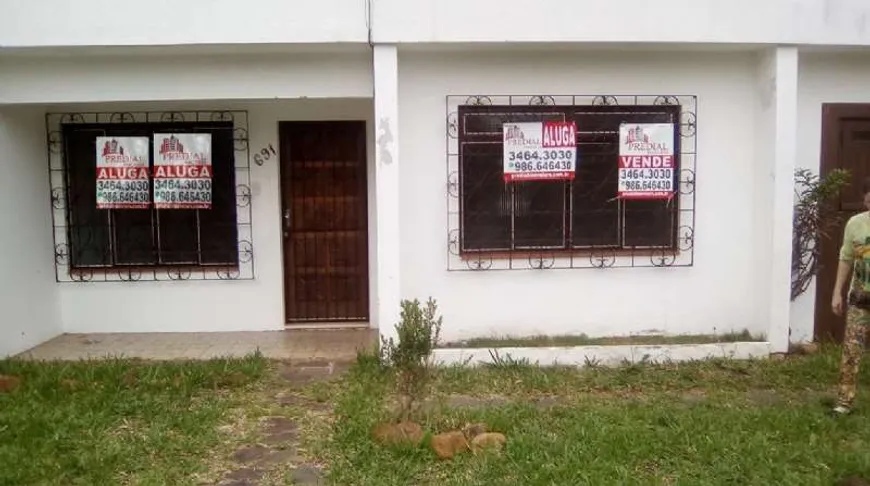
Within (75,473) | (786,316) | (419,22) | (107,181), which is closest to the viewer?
(75,473)

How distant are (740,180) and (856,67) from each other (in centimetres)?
142

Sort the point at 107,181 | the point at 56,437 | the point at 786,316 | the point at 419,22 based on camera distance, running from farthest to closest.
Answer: the point at 107,181 < the point at 786,316 < the point at 419,22 < the point at 56,437

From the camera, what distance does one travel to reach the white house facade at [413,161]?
18.2 ft

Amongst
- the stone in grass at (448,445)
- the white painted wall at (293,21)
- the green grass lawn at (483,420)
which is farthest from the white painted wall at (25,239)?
the stone in grass at (448,445)

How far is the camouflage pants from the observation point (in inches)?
179

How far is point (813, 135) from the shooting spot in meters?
6.11

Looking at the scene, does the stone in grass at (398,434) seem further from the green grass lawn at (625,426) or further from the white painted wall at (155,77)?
the white painted wall at (155,77)

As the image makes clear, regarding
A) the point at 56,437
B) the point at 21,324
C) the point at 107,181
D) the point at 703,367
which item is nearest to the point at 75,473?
the point at 56,437

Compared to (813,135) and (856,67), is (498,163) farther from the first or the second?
(856,67)

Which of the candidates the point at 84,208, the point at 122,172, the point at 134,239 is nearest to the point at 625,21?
the point at 122,172

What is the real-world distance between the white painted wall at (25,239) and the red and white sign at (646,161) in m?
5.40

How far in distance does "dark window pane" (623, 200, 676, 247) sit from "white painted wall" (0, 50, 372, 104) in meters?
2.75

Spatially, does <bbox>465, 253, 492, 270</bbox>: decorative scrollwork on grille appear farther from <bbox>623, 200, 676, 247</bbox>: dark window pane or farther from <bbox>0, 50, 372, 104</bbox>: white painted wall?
<bbox>0, 50, 372, 104</bbox>: white painted wall

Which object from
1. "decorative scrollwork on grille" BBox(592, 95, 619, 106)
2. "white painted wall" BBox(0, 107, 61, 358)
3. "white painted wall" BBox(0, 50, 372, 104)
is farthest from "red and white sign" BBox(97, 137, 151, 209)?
"decorative scrollwork on grille" BBox(592, 95, 619, 106)
